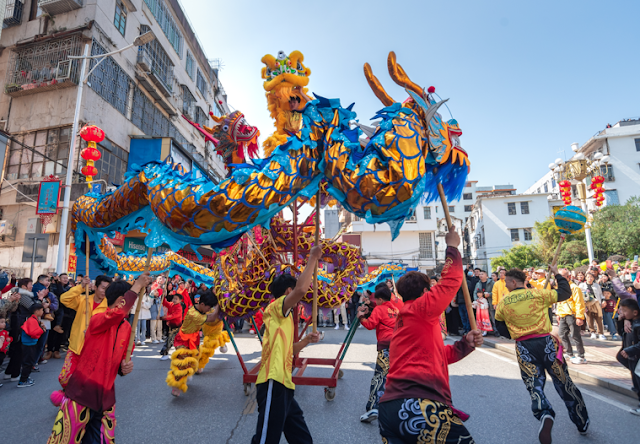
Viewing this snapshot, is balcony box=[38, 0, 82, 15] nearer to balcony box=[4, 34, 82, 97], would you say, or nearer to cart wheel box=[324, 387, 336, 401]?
balcony box=[4, 34, 82, 97]

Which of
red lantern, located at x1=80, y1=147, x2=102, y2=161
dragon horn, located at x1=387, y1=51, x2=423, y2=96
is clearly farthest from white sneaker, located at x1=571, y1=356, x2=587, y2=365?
red lantern, located at x1=80, y1=147, x2=102, y2=161

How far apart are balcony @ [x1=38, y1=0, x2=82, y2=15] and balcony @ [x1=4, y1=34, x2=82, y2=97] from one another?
48.6 inches

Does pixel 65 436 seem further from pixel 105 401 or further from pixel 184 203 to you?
pixel 184 203

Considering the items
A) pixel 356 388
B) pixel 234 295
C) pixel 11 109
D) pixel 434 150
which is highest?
pixel 11 109

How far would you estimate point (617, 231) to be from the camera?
22.6 m

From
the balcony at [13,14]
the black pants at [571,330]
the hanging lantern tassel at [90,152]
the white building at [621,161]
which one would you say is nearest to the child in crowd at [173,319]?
the hanging lantern tassel at [90,152]

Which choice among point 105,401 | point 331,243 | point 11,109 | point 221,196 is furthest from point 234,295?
point 11,109

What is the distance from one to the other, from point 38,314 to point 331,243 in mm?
4261

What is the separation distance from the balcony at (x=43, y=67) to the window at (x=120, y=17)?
7.17 ft

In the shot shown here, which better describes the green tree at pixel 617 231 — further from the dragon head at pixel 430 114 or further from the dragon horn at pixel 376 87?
the dragon horn at pixel 376 87

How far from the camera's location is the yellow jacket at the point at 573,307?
5.85m

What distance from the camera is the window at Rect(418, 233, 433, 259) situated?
1263 inches

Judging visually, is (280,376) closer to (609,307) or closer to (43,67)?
(609,307)

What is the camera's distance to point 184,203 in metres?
2.39
